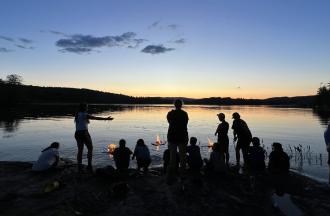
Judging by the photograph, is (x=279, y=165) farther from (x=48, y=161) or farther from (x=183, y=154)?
(x=48, y=161)

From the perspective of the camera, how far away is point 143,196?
11430 mm

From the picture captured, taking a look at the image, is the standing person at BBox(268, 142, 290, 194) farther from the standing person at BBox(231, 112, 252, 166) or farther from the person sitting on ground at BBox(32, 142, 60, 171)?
the person sitting on ground at BBox(32, 142, 60, 171)

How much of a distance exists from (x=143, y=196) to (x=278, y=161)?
6.14 m

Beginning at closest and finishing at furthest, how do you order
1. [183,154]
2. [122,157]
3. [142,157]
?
1. [183,154]
2. [122,157]
3. [142,157]

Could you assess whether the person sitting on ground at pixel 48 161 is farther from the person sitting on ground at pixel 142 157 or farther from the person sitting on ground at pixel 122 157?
the person sitting on ground at pixel 142 157

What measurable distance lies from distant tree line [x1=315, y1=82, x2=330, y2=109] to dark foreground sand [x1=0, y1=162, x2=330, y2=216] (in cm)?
17807

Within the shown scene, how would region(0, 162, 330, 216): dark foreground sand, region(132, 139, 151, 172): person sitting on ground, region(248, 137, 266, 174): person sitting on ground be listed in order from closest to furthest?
region(0, 162, 330, 216): dark foreground sand
region(248, 137, 266, 174): person sitting on ground
region(132, 139, 151, 172): person sitting on ground

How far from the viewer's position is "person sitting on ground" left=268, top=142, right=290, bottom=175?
13953 millimetres

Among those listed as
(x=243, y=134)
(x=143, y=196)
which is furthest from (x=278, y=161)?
(x=143, y=196)

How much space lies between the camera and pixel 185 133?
12258 mm

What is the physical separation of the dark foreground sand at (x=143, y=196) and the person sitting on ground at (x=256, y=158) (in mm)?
804

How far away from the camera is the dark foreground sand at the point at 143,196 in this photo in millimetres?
10055

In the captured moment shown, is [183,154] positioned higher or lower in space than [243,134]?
lower

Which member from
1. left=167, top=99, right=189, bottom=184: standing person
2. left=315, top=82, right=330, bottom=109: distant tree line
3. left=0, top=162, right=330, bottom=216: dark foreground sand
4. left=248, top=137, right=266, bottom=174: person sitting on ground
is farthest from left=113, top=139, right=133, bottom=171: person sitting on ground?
left=315, top=82, right=330, bottom=109: distant tree line
